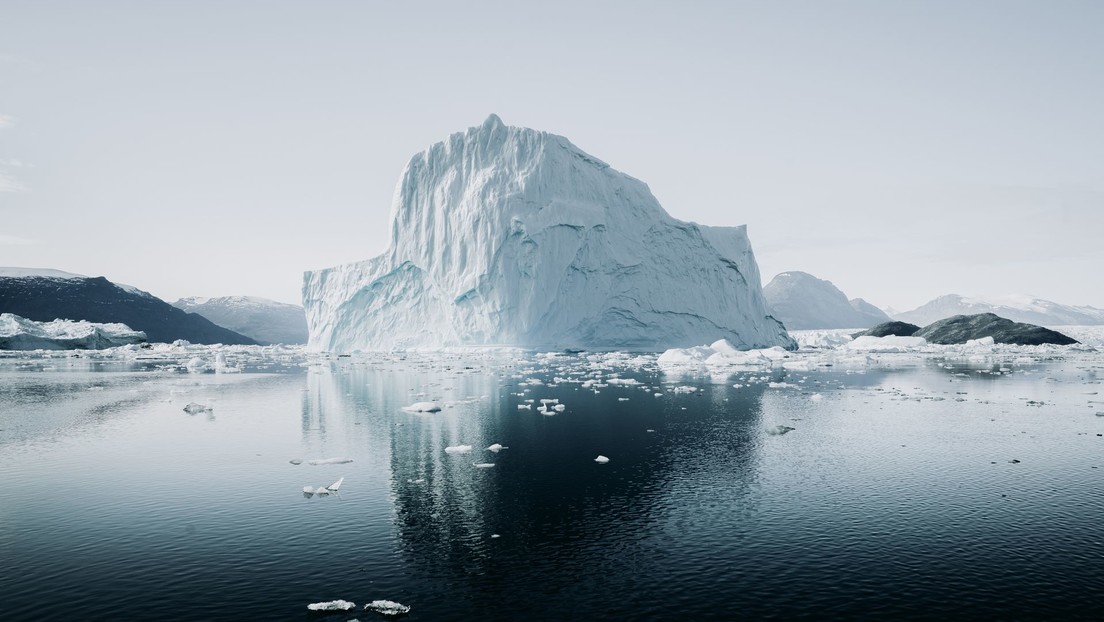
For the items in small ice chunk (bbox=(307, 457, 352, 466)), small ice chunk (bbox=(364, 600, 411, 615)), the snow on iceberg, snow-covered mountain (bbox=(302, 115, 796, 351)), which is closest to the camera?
small ice chunk (bbox=(364, 600, 411, 615))

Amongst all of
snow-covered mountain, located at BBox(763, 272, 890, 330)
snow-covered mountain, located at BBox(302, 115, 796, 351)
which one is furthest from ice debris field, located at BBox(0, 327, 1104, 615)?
snow-covered mountain, located at BBox(763, 272, 890, 330)

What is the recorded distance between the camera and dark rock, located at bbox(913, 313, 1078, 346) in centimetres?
7414

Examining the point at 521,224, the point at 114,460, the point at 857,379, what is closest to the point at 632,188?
the point at 521,224

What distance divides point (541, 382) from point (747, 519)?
25524 mm

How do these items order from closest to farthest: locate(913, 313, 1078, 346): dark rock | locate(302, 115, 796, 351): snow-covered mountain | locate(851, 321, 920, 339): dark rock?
locate(302, 115, 796, 351): snow-covered mountain
locate(913, 313, 1078, 346): dark rock
locate(851, 321, 920, 339): dark rock

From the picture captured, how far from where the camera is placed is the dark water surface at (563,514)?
9.44 metres

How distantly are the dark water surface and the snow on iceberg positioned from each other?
5279 cm

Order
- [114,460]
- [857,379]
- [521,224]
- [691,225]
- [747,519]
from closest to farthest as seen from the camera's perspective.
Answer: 1. [747,519]
2. [114,460]
3. [857,379]
4. [521,224]
5. [691,225]

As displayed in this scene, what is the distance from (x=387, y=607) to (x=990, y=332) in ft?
285

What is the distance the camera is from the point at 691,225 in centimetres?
6366

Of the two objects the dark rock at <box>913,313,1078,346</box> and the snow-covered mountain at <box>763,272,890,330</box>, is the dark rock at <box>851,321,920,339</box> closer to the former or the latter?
the dark rock at <box>913,313,1078,346</box>

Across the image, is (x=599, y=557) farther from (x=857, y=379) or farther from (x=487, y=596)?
(x=857, y=379)

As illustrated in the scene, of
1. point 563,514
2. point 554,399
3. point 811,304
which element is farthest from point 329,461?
point 811,304

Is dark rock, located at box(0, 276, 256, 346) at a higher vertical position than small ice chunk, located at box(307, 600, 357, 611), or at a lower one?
higher
